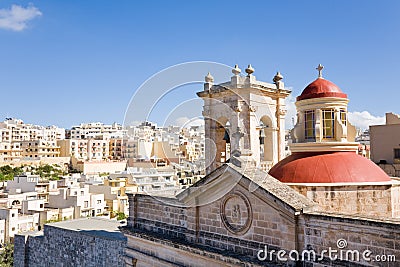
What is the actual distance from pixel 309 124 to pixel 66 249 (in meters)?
14.2

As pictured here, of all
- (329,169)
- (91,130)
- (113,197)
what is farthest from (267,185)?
(91,130)

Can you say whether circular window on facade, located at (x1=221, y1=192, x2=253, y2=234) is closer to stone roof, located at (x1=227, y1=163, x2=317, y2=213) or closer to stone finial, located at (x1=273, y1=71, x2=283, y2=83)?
stone roof, located at (x1=227, y1=163, x2=317, y2=213)

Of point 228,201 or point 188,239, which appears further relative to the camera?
point 188,239

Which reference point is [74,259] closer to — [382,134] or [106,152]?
[382,134]

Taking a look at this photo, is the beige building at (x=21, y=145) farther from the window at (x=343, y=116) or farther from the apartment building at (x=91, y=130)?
the window at (x=343, y=116)

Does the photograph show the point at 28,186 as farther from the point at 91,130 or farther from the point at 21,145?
the point at 91,130

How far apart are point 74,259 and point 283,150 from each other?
38.7 feet

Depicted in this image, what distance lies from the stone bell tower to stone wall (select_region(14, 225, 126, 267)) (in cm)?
678

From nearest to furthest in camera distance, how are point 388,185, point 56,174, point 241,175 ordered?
1. point 241,175
2. point 388,185
3. point 56,174

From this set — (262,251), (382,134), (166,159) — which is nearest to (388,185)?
(262,251)

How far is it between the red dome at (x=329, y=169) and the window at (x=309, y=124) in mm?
519

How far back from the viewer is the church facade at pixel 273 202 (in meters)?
6.26

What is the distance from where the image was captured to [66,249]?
18.2 metres

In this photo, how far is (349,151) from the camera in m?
8.77
